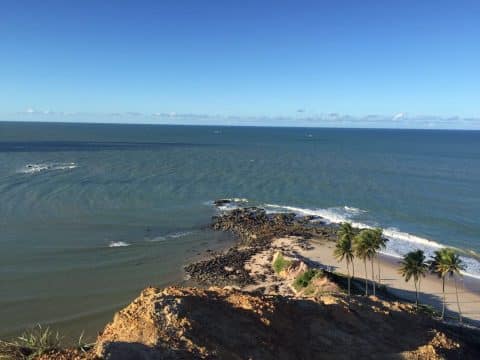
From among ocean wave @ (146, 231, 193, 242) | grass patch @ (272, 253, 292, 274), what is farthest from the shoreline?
ocean wave @ (146, 231, 193, 242)

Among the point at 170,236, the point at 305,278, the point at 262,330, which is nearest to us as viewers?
the point at 262,330

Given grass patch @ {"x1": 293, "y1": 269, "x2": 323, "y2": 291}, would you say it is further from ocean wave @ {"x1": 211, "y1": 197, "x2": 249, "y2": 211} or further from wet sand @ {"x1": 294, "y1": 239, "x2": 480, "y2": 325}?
ocean wave @ {"x1": 211, "y1": 197, "x2": 249, "y2": 211}

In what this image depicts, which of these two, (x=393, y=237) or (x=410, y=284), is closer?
(x=410, y=284)

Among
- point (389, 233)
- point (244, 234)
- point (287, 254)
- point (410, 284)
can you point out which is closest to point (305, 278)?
point (287, 254)

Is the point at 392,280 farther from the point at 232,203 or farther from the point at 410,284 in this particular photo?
the point at 232,203

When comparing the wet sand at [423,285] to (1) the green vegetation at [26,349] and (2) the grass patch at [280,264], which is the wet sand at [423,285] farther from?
(1) the green vegetation at [26,349]

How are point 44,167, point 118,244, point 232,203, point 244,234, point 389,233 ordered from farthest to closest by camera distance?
point 44,167, point 232,203, point 389,233, point 244,234, point 118,244
